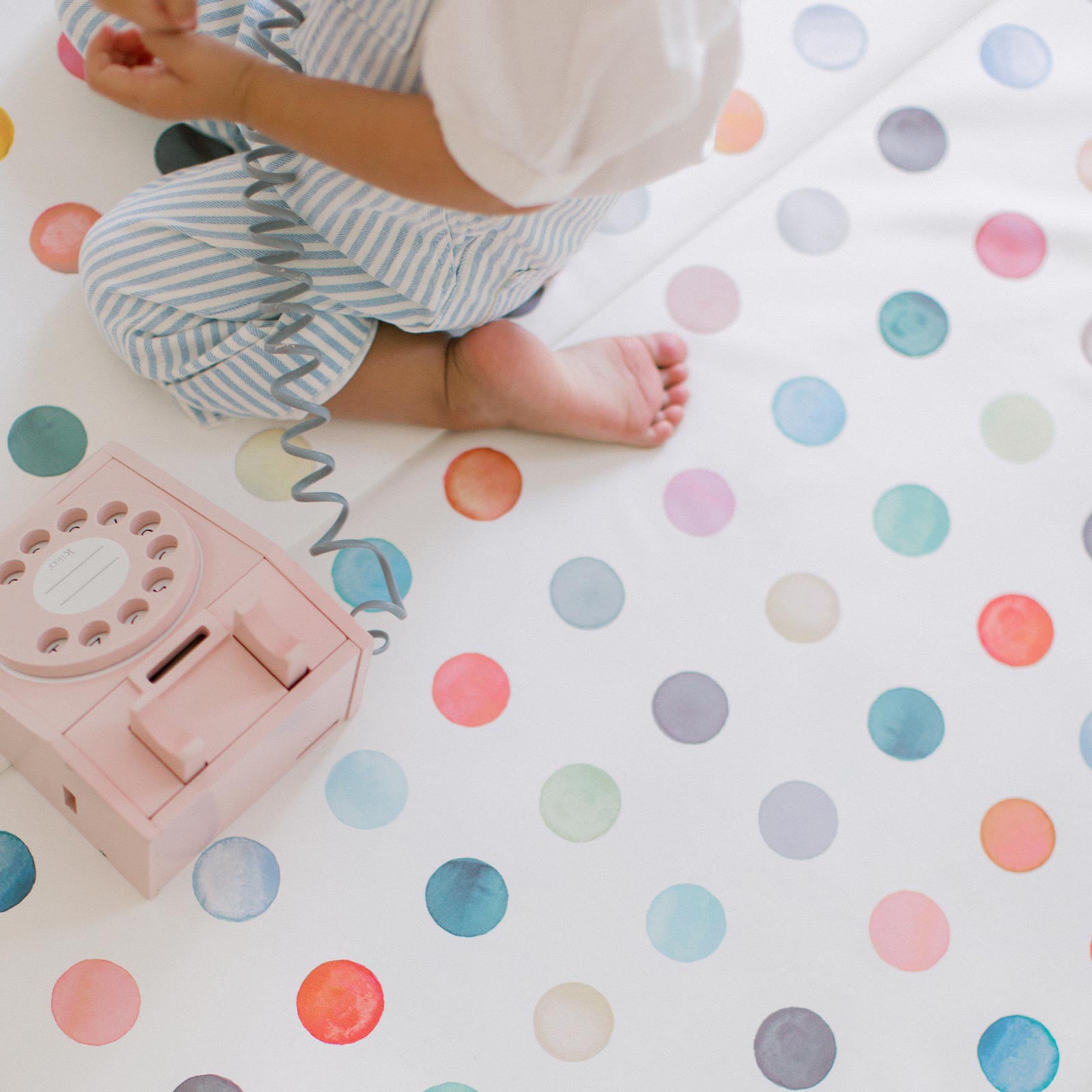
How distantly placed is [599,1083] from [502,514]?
41cm

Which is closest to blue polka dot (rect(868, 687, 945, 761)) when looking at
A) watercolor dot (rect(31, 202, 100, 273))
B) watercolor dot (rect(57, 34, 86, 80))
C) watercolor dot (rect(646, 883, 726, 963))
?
watercolor dot (rect(646, 883, 726, 963))

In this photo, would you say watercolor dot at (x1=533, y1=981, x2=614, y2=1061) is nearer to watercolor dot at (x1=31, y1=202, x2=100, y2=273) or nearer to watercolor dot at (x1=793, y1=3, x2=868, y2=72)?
watercolor dot at (x1=31, y1=202, x2=100, y2=273)

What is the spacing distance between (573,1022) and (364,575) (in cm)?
34

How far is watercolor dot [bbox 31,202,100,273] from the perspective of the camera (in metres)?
0.88

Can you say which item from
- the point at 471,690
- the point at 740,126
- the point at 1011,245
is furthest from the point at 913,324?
the point at 471,690

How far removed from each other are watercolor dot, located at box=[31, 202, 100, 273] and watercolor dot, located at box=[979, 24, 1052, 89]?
785 mm

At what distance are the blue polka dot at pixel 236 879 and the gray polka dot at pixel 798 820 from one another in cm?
35

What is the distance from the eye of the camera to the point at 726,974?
781mm

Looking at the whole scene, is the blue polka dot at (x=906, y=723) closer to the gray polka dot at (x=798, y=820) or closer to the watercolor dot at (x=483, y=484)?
the gray polka dot at (x=798, y=820)

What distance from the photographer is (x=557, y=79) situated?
1.89ft

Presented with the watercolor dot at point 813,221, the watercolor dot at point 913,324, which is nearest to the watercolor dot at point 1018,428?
the watercolor dot at point 913,324

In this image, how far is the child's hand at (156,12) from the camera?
24.0 inches

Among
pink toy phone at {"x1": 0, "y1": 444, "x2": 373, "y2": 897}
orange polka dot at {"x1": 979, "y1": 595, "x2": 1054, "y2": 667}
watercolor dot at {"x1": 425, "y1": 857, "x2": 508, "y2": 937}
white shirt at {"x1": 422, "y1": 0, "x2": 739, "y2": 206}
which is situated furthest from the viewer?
orange polka dot at {"x1": 979, "y1": 595, "x2": 1054, "y2": 667}

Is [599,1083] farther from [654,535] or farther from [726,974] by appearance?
[654,535]
